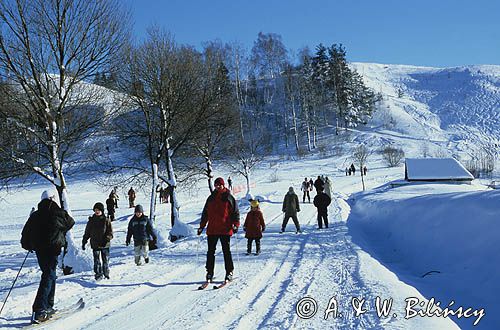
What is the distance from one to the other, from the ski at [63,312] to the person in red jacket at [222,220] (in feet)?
7.03

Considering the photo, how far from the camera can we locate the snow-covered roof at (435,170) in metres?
35.8

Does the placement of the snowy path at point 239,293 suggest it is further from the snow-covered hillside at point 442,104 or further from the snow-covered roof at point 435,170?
A: the snow-covered hillside at point 442,104

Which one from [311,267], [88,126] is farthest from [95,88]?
[311,267]

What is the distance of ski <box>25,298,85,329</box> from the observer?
515 cm

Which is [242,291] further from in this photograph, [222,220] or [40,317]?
[40,317]

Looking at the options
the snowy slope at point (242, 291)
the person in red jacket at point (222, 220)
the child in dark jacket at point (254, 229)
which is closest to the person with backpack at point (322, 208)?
the snowy slope at point (242, 291)

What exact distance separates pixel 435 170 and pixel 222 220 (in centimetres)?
3482

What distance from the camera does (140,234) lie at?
9.45 metres

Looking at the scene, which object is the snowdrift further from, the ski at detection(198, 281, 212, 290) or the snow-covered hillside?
the snow-covered hillside

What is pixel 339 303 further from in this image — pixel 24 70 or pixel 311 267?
pixel 24 70

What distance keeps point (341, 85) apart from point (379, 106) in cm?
1454

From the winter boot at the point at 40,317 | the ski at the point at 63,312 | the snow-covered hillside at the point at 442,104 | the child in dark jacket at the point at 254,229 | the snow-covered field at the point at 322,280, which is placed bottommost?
the snow-covered field at the point at 322,280

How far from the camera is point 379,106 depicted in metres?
81.2

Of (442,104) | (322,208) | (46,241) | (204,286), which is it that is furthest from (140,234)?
(442,104)
